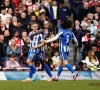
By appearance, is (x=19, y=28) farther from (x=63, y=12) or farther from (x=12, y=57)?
(x=63, y=12)

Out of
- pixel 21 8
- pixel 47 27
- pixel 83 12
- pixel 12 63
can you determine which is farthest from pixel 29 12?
pixel 12 63

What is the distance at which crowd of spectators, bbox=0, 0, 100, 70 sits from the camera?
2122 cm

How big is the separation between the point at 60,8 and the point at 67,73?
15.1 ft

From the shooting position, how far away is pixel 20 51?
21.3 meters

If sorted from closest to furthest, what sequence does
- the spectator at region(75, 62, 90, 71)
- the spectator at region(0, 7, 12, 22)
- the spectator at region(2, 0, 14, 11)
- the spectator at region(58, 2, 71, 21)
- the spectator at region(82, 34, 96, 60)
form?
the spectator at region(75, 62, 90, 71) < the spectator at region(82, 34, 96, 60) < the spectator at region(0, 7, 12, 22) < the spectator at region(2, 0, 14, 11) < the spectator at region(58, 2, 71, 21)

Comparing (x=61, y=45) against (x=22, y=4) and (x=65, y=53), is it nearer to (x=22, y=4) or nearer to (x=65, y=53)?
(x=65, y=53)

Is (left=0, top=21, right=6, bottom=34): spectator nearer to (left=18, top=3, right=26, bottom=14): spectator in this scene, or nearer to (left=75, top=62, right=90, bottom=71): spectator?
→ (left=18, top=3, right=26, bottom=14): spectator

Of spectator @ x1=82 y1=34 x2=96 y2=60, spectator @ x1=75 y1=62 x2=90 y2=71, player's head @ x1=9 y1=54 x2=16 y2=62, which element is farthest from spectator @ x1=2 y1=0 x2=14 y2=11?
spectator @ x1=75 y1=62 x2=90 y2=71

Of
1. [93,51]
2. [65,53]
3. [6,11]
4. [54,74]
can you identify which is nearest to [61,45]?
[65,53]

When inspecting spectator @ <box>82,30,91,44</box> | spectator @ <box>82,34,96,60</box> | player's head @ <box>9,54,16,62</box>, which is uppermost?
spectator @ <box>82,30,91,44</box>

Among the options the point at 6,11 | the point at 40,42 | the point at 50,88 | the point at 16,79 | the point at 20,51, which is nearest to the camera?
the point at 50,88

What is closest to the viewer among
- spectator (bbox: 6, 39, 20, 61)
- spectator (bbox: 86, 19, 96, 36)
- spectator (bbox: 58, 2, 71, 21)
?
spectator (bbox: 6, 39, 20, 61)

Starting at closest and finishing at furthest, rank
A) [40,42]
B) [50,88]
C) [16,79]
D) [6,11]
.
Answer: [50,88], [40,42], [16,79], [6,11]

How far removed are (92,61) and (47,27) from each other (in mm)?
2722
